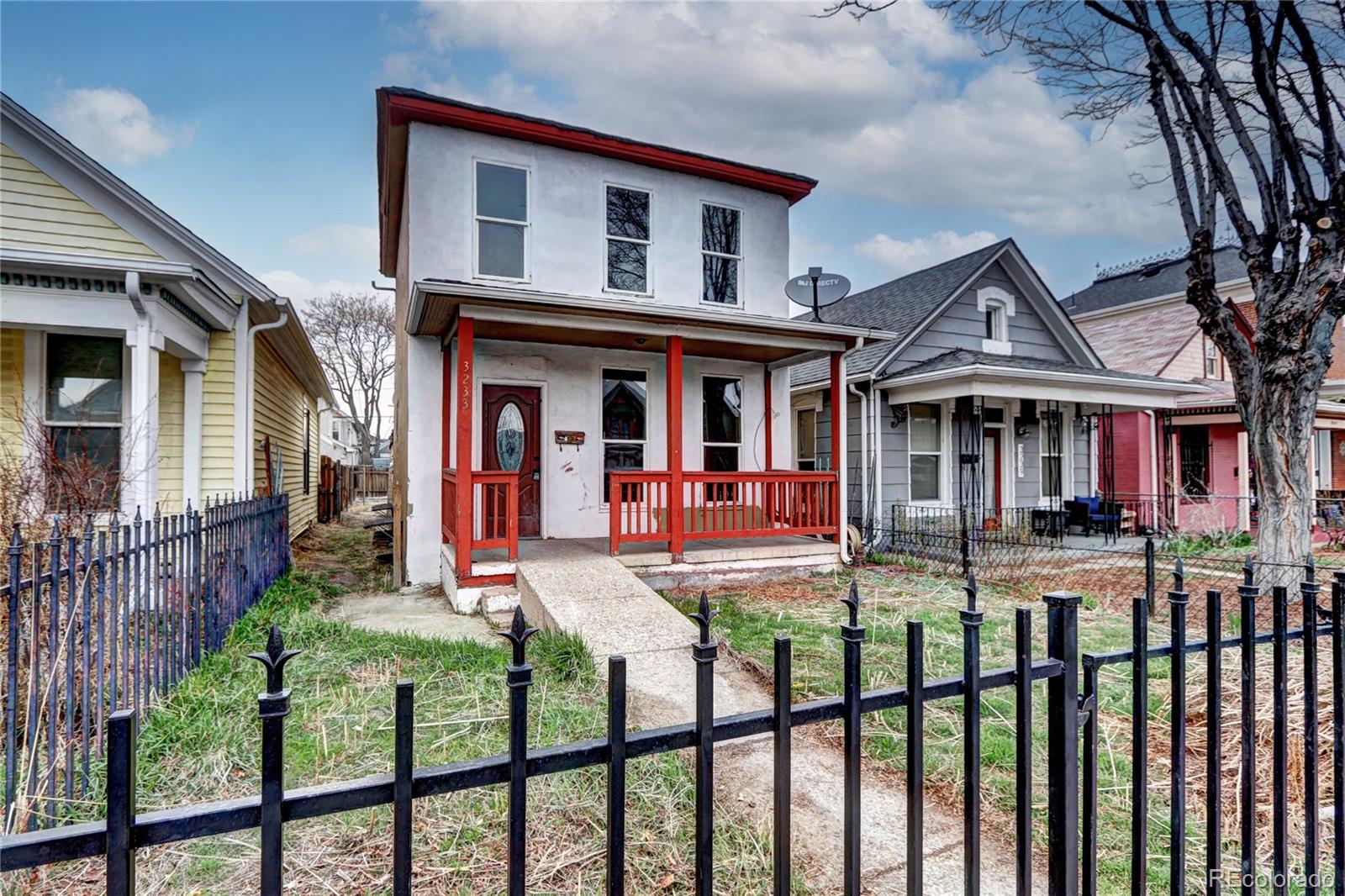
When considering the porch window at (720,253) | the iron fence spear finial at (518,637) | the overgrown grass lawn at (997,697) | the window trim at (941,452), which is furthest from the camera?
the window trim at (941,452)

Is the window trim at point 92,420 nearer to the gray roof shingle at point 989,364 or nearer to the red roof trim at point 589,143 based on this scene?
the red roof trim at point 589,143

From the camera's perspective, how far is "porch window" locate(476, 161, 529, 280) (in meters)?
8.88

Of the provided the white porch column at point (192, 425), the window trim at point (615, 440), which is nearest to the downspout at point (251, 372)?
the white porch column at point (192, 425)

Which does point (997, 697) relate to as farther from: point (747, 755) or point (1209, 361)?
point (1209, 361)

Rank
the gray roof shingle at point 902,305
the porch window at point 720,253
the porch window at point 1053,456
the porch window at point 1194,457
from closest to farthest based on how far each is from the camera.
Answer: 1. the porch window at point 720,253
2. the gray roof shingle at point 902,305
3. the porch window at point 1053,456
4. the porch window at point 1194,457

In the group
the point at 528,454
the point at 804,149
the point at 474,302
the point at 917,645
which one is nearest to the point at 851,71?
the point at 804,149

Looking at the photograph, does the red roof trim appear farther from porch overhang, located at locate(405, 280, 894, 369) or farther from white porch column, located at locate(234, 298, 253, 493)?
white porch column, located at locate(234, 298, 253, 493)

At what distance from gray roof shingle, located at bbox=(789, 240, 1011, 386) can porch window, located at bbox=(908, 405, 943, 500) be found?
1374 mm

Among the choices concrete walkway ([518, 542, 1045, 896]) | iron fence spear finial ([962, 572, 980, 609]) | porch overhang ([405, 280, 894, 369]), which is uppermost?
porch overhang ([405, 280, 894, 369])

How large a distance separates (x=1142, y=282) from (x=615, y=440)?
23.1 metres

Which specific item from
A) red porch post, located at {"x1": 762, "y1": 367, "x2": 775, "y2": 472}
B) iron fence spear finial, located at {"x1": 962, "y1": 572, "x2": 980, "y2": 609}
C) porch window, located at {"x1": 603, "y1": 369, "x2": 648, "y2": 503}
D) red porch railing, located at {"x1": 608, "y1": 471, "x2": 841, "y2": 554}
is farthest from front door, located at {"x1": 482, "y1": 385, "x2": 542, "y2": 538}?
iron fence spear finial, located at {"x1": 962, "y1": 572, "x2": 980, "y2": 609}

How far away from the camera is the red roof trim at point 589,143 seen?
8344 mm

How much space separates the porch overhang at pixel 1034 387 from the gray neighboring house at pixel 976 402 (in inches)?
1.0

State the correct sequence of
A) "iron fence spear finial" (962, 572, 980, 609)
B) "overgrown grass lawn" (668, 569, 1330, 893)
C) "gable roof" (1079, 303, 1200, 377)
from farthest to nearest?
"gable roof" (1079, 303, 1200, 377) → "overgrown grass lawn" (668, 569, 1330, 893) → "iron fence spear finial" (962, 572, 980, 609)
